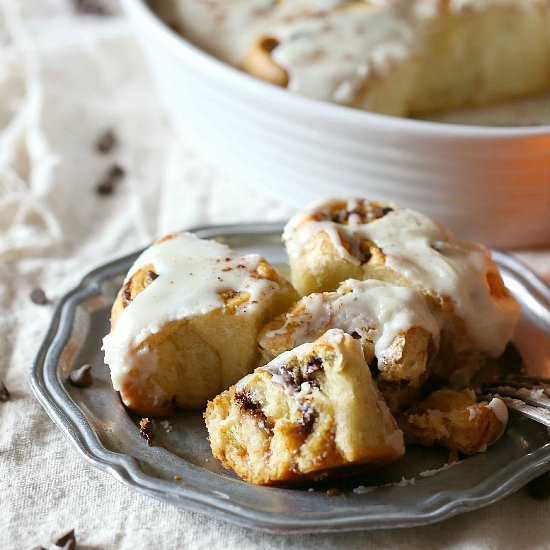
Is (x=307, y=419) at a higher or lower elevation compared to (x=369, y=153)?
higher

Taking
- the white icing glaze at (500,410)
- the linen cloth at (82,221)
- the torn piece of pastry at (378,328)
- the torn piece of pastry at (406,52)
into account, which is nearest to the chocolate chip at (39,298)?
the linen cloth at (82,221)

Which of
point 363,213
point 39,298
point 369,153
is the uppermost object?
point 363,213

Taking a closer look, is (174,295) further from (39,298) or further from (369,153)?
(369,153)

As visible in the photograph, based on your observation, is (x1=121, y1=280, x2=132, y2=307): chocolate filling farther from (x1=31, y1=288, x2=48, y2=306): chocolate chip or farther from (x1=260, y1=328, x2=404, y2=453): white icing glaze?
(x1=31, y1=288, x2=48, y2=306): chocolate chip

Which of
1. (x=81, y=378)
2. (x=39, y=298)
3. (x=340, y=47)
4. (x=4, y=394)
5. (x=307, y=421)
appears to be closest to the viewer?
(x=307, y=421)

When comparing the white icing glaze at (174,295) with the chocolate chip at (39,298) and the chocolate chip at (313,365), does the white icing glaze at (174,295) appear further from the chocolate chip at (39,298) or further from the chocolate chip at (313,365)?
the chocolate chip at (39,298)

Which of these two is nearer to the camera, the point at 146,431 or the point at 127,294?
the point at 146,431

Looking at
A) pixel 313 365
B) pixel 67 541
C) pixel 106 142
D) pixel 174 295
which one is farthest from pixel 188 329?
pixel 106 142

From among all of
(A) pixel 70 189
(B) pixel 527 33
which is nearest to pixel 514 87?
(B) pixel 527 33
